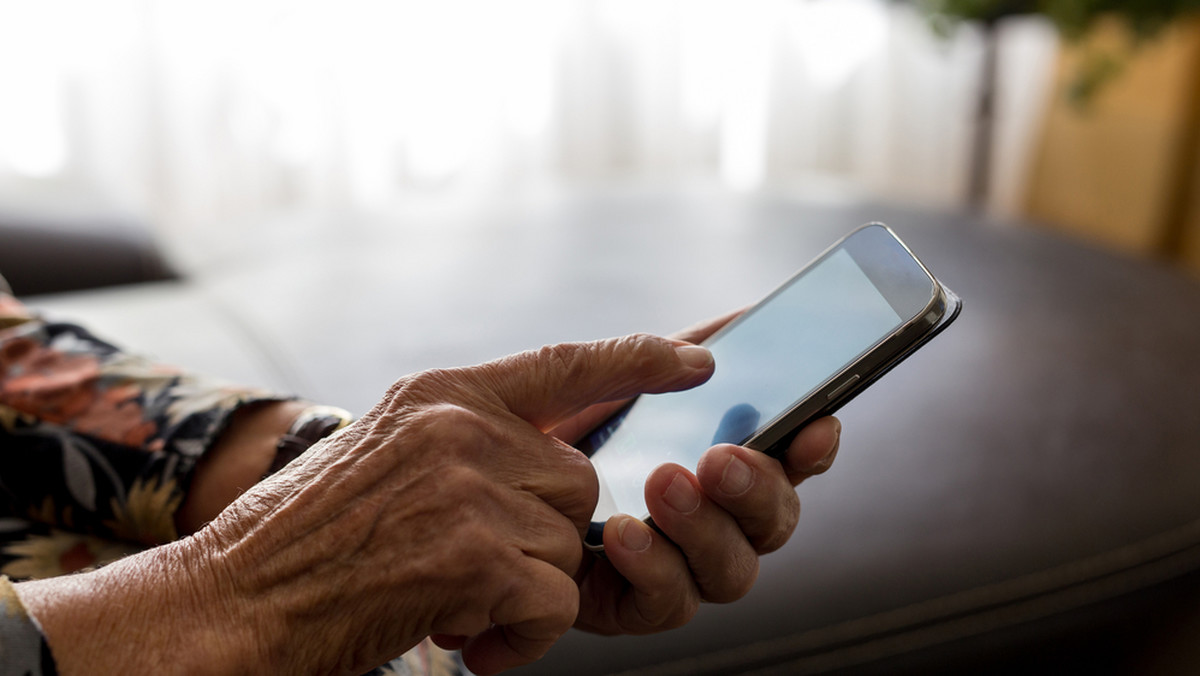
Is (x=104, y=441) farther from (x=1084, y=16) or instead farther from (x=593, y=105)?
(x=593, y=105)

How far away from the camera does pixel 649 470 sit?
0.49m

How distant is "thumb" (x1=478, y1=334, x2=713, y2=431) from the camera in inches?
16.8

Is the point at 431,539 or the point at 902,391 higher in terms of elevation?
the point at 431,539

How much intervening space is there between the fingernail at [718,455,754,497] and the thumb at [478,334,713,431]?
50mm

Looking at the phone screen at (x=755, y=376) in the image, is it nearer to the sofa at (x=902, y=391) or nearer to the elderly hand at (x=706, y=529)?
the elderly hand at (x=706, y=529)

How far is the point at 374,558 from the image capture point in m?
0.38

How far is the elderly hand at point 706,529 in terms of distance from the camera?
44cm

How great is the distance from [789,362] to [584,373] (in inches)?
4.3

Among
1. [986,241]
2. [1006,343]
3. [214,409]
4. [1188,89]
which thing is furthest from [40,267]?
[1188,89]

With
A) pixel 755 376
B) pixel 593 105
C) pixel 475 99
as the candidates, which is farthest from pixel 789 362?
pixel 593 105

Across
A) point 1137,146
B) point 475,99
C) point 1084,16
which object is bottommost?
point 1137,146

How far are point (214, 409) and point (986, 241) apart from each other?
3.35 ft

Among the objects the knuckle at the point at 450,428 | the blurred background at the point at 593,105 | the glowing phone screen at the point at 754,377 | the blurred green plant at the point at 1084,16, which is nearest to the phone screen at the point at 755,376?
the glowing phone screen at the point at 754,377

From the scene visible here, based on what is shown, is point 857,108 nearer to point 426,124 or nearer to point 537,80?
point 537,80
